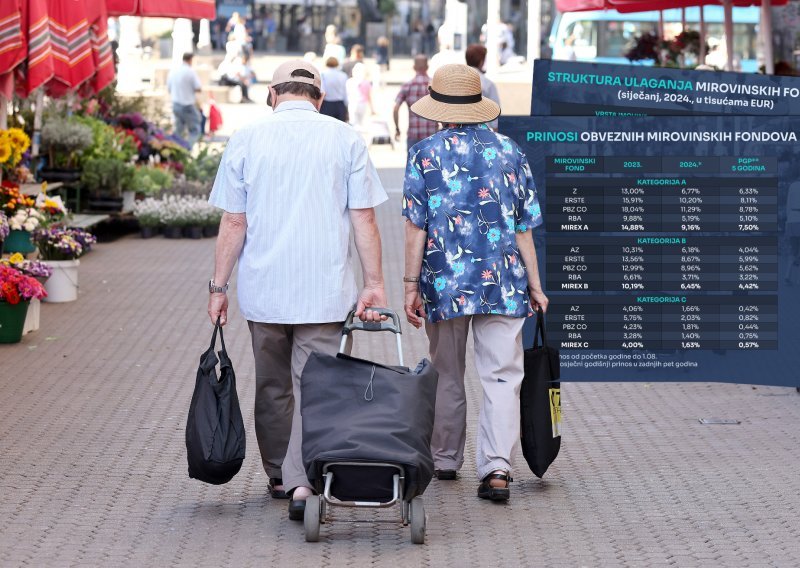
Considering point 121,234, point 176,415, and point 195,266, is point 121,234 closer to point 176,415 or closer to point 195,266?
point 195,266

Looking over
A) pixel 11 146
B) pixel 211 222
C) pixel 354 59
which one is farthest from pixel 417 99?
pixel 354 59

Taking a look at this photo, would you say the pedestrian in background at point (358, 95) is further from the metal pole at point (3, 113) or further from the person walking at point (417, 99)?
the metal pole at point (3, 113)

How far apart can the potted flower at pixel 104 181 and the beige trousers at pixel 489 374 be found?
34.5 feet

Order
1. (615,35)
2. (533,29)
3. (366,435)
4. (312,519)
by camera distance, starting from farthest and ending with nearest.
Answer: (615,35) → (533,29) → (312,519) → (366,435)

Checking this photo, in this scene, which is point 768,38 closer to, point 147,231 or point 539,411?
point 147,231

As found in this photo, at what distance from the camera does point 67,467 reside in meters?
6.92

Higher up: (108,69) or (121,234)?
(108,69)

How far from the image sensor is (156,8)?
15.0 m

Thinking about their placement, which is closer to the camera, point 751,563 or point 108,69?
point 751,563

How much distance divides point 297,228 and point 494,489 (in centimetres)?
132

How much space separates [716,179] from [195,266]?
26.1ft

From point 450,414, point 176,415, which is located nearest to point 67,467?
point 176,415

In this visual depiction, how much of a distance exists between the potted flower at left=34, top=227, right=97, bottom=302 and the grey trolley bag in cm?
680

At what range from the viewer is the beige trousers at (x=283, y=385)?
5.99m
